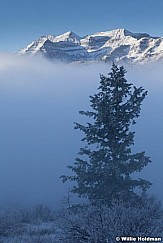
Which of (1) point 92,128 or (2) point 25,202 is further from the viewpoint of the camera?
(2) point 25,202

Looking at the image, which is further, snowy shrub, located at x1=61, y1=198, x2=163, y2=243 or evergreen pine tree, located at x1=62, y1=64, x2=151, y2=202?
evergreen pine tree, located at x1=62, y1=64, x2=151, y2=202

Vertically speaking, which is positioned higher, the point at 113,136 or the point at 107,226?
the point at 113,136

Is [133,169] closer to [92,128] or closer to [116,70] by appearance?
[92,128]

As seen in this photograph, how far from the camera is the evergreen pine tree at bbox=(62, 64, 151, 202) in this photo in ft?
66.1

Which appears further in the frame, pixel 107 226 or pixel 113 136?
pixel 113 136

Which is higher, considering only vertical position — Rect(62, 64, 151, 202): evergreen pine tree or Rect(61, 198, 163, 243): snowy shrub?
Rect(62, 64, 151, 202): evergreen pine tree

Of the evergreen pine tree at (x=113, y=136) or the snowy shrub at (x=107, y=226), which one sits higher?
the evergreen pine tree at (x=113, y=136)

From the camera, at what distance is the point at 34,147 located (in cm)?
13950

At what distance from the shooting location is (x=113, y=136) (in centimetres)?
2045

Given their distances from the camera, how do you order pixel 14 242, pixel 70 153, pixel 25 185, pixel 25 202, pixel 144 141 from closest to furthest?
pixel 14 242 → pixel 25 202 → pixel 25 185 → pixel 70 153 → pixel 144 141

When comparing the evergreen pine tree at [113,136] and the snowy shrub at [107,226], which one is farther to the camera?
the evergreen pine tree at [113,136]

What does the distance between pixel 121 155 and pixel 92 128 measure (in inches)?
86.8

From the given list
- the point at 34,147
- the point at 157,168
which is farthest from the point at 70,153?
the point at 157,168

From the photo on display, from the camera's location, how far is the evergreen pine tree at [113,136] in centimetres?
2016
